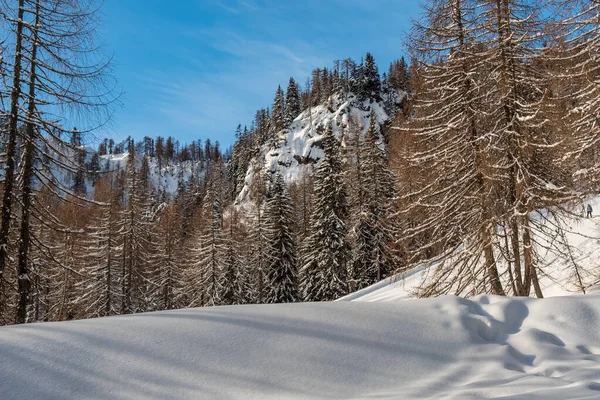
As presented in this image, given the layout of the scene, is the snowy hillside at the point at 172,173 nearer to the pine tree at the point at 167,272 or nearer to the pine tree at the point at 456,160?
the pine tree at the point at 167,272

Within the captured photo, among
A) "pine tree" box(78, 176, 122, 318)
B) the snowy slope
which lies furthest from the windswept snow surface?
"pine tree" box(78, 176, 122, 318)

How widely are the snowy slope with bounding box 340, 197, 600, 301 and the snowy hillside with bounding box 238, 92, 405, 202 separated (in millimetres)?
65148

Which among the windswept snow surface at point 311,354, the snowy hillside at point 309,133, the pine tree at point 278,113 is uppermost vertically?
the pine tree at point 278,113

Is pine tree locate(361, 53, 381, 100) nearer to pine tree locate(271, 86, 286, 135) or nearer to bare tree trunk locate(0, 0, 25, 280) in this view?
pine tree locate(271, 86, 286, 135)

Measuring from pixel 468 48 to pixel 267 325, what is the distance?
29.6 ft

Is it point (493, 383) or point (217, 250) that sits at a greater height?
point (217, 250)

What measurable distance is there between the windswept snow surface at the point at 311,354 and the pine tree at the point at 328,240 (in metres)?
23.9

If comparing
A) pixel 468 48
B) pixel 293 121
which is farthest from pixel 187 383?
pixel 293 121

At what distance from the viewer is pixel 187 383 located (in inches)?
133

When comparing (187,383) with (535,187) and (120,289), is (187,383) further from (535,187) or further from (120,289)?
(120,289)

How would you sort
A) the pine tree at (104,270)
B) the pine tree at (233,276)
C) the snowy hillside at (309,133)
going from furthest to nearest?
the snowy hillside at (309,133) → the pine tree at (233,276) → the pine tree at (104,270)

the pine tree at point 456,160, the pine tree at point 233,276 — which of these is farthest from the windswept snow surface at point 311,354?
the pine tree at point 233,276

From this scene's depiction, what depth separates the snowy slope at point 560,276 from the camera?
39.0 ft

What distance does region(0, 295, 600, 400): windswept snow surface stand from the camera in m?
3.31
